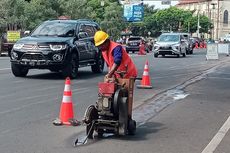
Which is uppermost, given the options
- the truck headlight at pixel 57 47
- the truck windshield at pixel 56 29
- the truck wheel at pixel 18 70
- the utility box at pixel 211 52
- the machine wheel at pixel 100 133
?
the truck windshield at pixel 56 29

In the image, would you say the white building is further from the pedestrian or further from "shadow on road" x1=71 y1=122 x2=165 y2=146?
the pedestrian

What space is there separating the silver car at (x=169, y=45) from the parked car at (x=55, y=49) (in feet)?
61.2

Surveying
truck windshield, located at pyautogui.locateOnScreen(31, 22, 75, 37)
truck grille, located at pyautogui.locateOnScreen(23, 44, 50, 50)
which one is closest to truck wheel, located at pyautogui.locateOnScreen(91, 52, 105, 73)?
truck windshield, located at pyautogui.locateOnScreen(31, 22, 75, 37)

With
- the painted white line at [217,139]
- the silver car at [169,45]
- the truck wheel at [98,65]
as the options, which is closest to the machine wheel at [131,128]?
the painted white line at [217,139]

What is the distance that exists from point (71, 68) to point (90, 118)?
901 cm

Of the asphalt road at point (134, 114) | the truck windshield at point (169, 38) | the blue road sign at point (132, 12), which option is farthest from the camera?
the blue road sign at point (132, 12)

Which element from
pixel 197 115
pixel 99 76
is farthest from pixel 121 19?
pixel 197 115

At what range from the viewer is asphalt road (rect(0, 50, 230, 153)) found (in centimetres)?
741

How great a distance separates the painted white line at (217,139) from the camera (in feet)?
24.0

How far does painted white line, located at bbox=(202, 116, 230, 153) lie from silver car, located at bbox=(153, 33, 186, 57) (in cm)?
2700

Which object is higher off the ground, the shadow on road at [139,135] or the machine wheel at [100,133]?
the machine wheel at [100,133]

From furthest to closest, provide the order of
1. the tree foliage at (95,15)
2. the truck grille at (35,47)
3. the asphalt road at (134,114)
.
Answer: the tree foliage at (95,15) → the truck grille at (35,47) → the asphalt road at (134,114)

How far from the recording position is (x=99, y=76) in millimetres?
18344

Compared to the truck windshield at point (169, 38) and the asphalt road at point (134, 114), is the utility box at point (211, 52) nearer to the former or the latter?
the truck windshield at point (169, 38)
